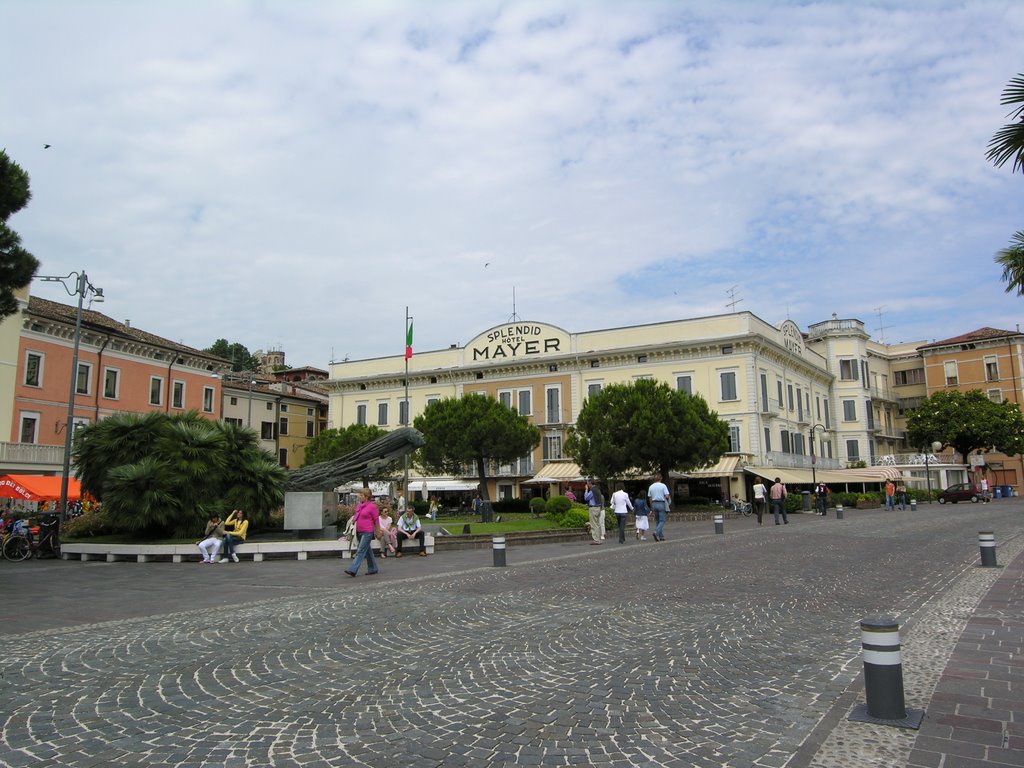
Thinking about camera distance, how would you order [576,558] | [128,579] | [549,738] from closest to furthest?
1. [549,738]
2. [128,579]
3. [576,558]

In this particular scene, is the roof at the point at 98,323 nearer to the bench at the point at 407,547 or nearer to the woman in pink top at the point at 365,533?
the bench at the point at 407,547

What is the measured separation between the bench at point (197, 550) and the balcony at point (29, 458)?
21.6m

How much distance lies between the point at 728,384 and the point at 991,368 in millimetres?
33909

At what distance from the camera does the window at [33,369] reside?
128 feet

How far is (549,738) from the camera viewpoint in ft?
16.0

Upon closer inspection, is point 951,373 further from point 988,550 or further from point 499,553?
point 499,553

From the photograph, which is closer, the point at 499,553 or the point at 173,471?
the point at 499,553

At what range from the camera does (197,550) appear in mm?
19031

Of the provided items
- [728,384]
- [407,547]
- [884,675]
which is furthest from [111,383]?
[884,675]

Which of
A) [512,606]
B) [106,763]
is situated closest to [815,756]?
[106,763]

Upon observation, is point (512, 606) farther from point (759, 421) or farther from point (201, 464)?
point (759, 421)

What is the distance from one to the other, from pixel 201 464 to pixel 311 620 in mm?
12895

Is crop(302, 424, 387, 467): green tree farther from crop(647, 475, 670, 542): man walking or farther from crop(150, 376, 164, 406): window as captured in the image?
crop(647, 475, 670, 542): man walking

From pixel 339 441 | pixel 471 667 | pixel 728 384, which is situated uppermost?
pixel 728 384
